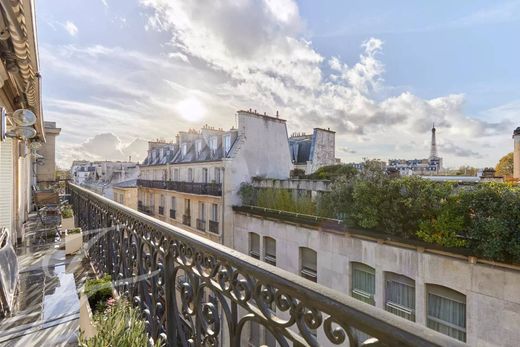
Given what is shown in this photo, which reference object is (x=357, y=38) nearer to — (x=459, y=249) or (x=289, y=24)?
(x=289, y=24)

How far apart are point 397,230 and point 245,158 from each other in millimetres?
8020

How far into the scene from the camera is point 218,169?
47.2ft

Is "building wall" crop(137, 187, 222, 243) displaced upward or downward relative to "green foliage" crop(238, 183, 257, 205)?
downward

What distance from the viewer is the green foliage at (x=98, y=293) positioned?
2.28 metres

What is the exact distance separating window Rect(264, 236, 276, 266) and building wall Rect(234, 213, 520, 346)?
1.02 meters

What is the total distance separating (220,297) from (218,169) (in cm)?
1329

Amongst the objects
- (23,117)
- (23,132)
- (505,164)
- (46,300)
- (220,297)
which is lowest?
(46,300)

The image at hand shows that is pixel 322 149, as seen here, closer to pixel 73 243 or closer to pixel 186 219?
pixel 186 219

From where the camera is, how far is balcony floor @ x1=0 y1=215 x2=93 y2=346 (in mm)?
2242

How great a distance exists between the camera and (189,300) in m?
1.54

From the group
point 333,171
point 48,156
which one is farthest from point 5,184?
point 48,156

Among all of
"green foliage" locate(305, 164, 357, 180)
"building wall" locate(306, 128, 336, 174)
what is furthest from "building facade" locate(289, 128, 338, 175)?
"green foliage" locate(305, 164, 357, 180)

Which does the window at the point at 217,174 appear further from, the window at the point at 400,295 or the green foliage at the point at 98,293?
the green foliage at the point at 98,293

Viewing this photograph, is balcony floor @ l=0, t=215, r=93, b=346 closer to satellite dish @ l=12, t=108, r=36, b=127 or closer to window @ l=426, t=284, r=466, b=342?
satellite dish @ l=12, t=108, r=36, b=127
